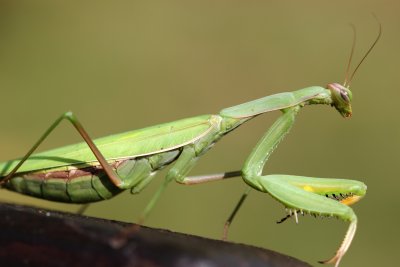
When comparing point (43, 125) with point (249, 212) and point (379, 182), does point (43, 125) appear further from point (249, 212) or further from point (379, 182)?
point (379, 182)

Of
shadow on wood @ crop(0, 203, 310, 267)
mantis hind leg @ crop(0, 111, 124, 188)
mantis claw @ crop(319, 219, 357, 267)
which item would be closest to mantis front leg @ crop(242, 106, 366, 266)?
mantis claw @ crop(319, 219, 357, 267)

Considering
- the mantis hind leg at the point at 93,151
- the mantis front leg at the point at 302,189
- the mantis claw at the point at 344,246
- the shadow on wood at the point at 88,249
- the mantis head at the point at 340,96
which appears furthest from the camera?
the mantis head at the point at 340,96

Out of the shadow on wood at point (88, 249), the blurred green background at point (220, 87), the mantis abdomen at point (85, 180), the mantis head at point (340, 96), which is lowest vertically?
the blurred green background at point (220, 87)

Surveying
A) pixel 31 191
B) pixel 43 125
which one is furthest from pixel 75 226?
pixel 43 125

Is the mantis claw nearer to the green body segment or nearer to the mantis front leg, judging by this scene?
the mantis front leg

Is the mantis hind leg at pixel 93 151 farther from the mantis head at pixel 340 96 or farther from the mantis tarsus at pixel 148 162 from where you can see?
the mantis head at pixel 340 96

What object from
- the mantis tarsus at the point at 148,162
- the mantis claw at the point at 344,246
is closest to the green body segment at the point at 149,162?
the mantis tarsus at the point at 148,162

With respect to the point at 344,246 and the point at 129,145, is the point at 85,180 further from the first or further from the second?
the point at 344,246
